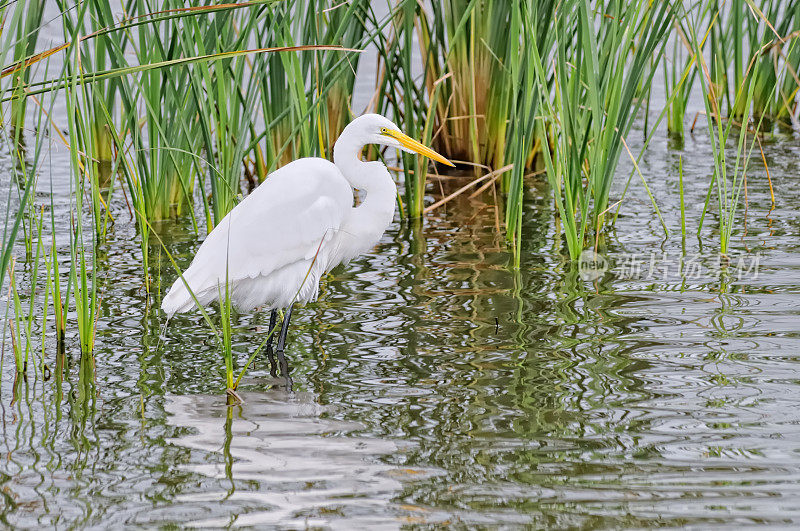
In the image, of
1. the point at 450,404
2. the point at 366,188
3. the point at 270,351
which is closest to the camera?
the point at 450,404

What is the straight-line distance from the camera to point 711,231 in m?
5.27

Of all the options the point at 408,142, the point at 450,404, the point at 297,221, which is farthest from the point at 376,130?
the point at 450,404

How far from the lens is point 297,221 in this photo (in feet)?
13.4

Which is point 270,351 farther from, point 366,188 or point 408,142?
point 408,142

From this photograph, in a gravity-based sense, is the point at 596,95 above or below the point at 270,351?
above

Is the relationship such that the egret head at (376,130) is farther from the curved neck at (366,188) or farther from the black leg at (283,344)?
Result: the black leg at (283,344)

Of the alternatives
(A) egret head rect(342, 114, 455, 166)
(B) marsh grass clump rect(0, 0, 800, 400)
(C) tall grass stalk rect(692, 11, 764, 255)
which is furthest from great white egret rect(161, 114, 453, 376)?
(C) tall grass stalk rect(692, 11, 764, 255)

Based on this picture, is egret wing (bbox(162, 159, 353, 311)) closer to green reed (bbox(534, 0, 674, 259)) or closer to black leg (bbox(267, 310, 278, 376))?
black leg (bbox(267, 310, 278, 376))

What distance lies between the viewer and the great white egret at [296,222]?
406cm

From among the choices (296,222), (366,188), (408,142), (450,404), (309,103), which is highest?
(309,103)

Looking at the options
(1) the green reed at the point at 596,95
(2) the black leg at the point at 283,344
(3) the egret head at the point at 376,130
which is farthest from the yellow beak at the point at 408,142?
(2) the black leg at the point at 283,344

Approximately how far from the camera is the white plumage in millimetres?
4059

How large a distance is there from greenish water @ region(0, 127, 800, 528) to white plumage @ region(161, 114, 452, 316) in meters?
0.22

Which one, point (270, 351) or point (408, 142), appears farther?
point (408, 142)
